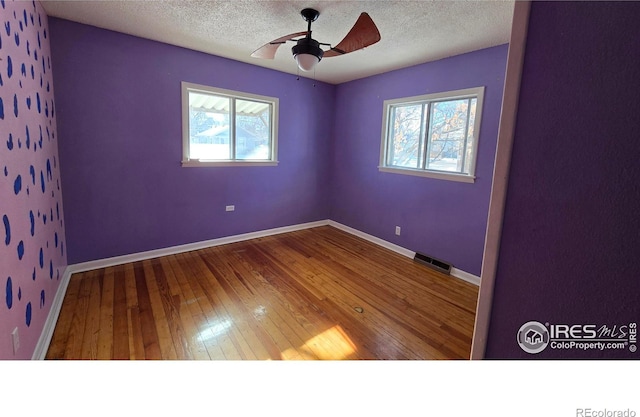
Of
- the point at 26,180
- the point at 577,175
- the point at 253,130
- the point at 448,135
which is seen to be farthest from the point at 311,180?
the point at 577,175

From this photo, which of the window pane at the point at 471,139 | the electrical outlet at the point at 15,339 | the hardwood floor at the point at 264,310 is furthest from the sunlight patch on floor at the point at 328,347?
the window pane at the point at 471,139

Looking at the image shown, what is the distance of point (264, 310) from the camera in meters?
2.37

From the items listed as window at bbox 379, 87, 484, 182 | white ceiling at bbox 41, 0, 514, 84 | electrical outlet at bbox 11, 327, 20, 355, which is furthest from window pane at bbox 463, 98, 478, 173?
electrical outlet at bbox 11, 327, 20, 355

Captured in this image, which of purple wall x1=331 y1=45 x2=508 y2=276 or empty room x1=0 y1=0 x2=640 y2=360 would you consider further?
A: purple wall x1=331 y1=45 x2=508 y2=276

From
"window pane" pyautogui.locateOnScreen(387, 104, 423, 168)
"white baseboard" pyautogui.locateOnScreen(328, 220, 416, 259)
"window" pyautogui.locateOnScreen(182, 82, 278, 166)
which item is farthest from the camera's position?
"white baseboard" pyautogui.locateOnScreen(328, 220, 416, 259)

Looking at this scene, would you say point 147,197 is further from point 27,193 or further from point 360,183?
point 360,183

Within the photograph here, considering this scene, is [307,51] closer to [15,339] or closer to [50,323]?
[15,339]

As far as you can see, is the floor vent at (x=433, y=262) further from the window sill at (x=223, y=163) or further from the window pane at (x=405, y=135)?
the window sill at (x=223, y=163)

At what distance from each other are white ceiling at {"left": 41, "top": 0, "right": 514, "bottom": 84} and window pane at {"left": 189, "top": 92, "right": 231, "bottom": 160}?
60 centimetres

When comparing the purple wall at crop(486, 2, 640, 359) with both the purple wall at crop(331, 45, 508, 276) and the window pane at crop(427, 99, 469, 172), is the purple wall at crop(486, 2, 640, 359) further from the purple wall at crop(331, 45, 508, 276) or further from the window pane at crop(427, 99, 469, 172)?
the window pane at crop(427, 99, 469, 172)

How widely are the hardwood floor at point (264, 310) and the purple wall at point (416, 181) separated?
0.42 m

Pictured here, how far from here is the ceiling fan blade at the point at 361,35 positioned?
6.20 ft

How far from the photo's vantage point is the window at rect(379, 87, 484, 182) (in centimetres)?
304

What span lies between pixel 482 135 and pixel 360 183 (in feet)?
6.08
